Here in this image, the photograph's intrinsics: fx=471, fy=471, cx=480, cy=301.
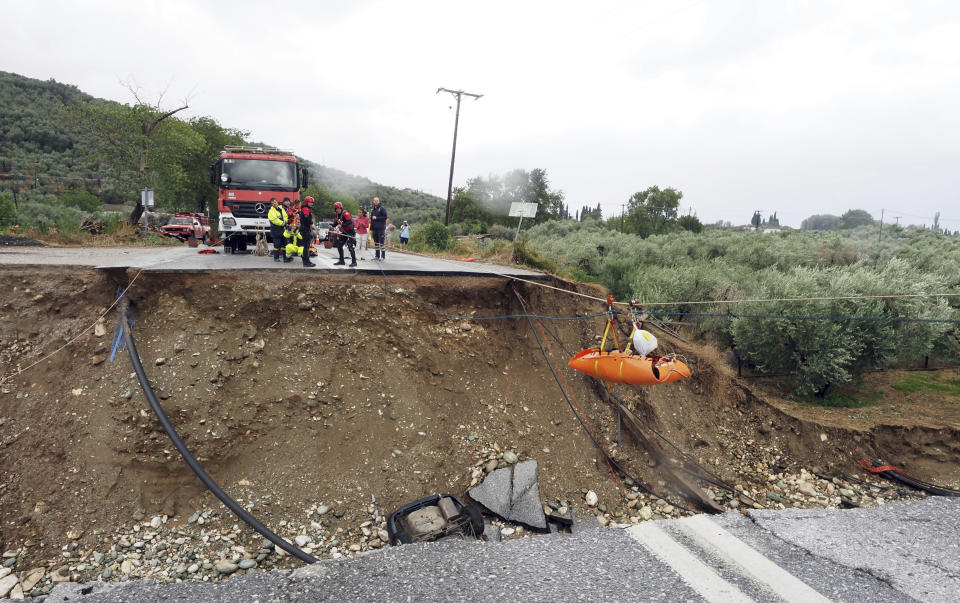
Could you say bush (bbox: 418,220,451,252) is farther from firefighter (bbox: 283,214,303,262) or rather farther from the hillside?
the hillside

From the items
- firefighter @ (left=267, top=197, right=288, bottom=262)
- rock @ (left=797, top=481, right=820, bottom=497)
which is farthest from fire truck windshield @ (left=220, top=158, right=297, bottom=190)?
rock @ (left=797, top=481, right=820, bottom=497)

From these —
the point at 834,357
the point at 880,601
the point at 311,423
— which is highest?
the point at 834,357

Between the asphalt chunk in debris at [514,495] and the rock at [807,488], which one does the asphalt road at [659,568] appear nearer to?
the asphalt chunk in debris at [514,495]

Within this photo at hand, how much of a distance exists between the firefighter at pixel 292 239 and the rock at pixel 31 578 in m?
7.25

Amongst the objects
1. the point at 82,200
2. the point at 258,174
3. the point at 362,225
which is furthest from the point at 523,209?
the point at 82,200

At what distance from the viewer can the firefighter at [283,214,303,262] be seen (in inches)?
456

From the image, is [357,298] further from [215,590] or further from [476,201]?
[476,201]

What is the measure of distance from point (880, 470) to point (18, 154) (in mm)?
70706

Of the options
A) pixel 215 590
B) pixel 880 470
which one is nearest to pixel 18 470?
pixel 215 590

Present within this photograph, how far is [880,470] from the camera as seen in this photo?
10820 millimetres

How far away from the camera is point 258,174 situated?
14.4m

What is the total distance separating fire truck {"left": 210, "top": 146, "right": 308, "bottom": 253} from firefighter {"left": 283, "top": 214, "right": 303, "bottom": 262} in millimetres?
2441

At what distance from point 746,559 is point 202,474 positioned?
8.48 m

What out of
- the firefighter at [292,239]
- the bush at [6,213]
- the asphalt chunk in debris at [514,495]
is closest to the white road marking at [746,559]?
the asphalt chunk in debris at [514,495]
